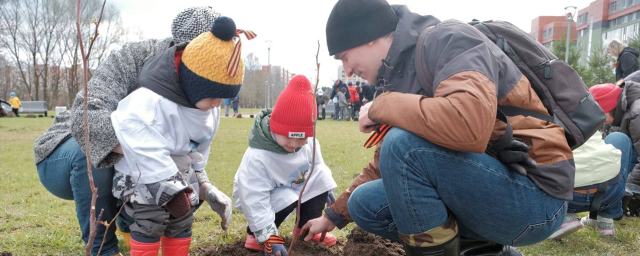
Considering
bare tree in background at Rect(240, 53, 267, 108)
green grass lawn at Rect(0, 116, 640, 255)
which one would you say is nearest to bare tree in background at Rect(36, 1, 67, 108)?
bare tree in background at Rect(240, 53, 267, 108)

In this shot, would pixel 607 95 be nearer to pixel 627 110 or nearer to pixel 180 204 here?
pixel 627 110

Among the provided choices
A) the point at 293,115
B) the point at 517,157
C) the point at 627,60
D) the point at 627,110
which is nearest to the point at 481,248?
the point at 517,157

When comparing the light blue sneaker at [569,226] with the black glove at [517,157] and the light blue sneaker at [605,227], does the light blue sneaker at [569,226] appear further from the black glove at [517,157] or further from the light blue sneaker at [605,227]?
the black glove at [517,157]

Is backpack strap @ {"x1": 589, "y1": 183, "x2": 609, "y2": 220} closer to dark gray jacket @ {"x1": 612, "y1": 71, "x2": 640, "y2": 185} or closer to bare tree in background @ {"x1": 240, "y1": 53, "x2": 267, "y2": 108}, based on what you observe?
dark gray jacket @ {"x1": 612, "y1": 71, "x2": 640, "y2": 185}

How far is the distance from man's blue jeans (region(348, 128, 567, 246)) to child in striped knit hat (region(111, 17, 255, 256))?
910mm

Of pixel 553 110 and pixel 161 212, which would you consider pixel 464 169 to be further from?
pixel 161 212

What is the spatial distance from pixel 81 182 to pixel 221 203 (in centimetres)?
76

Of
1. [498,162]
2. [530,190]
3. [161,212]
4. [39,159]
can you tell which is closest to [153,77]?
[161,212]

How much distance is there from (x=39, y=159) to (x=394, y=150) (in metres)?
2.05

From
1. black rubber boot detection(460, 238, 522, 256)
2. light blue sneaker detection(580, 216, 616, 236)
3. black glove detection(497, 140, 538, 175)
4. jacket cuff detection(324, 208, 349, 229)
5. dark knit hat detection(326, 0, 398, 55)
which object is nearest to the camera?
black glove detection(497, 140, 538, 175)

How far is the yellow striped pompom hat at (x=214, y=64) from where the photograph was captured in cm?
214

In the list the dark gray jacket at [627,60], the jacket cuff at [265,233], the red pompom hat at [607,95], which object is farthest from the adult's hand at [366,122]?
the dark gray jacket at [627,60]

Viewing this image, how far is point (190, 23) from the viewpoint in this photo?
2.69 metres

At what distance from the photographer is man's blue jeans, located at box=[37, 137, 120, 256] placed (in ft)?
8.08
